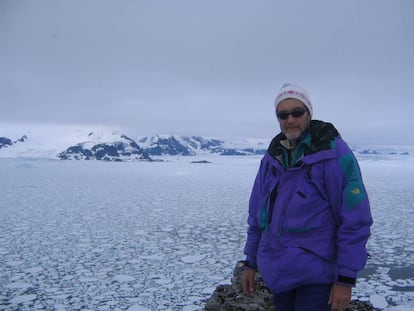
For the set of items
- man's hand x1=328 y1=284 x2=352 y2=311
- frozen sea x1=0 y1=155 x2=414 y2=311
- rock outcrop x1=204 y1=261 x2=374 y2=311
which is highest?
man's hand x1=328 y1=284 x2=352 y2=311

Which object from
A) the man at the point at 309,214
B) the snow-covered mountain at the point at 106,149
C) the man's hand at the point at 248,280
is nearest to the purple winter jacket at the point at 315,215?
the man at the point at 309,214

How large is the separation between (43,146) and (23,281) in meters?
146

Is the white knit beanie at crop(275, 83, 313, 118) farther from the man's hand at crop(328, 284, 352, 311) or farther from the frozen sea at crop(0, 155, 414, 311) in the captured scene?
the frozen sea at crop(0, 155, 414, 311)

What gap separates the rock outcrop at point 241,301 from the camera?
332 cm

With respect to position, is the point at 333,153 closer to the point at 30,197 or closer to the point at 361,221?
the point at 361,221

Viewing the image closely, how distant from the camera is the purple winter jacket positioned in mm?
1648

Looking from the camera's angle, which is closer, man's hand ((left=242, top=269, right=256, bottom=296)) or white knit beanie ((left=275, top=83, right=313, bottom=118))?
white knit beanie ((left=275, top=83, right=313, bottom=118))

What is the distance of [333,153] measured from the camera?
1682mm

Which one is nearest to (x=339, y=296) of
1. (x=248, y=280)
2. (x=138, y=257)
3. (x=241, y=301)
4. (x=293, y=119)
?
(x=248, y=280)

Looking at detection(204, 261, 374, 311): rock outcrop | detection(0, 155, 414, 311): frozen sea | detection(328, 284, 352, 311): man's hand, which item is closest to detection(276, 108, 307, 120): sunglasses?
detection(328, 284, 352, 311): man's hand

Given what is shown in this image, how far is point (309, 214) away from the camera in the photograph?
1.74m

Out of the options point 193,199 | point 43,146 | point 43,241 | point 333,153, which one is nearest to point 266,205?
point 333,153

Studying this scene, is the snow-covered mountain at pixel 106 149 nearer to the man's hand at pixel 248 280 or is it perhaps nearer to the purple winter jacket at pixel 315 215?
the man's hand at pixel 248 280

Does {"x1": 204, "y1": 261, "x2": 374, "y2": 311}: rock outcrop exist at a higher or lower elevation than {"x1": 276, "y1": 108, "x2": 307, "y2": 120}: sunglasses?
lower
